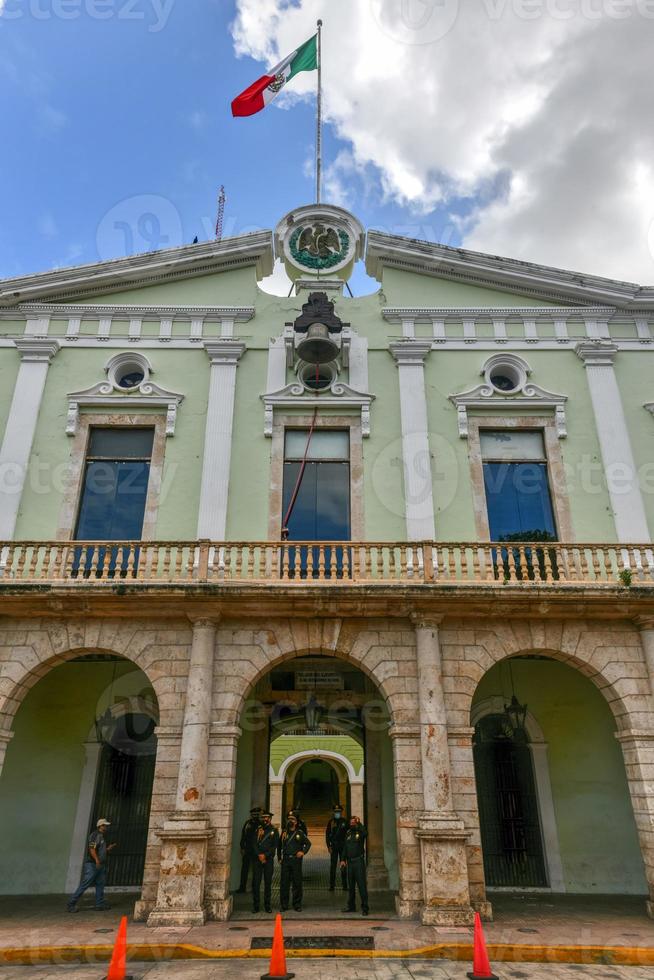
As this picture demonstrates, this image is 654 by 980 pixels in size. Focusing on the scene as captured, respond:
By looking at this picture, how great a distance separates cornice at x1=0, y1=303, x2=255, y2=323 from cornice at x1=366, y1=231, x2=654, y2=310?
421 cm

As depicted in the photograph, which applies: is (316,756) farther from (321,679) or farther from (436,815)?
(436,815)

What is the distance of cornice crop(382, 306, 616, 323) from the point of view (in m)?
17.0

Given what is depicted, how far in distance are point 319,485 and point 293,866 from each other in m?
7.73

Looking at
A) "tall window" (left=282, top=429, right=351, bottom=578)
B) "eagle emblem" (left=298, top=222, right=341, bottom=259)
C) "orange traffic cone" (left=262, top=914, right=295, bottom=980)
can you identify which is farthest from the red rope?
"orange traffic cone" (left=262, top=914, right=295, bottom=980)

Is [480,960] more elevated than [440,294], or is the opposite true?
[440,294]

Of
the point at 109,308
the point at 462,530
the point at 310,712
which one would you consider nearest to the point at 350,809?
the point at 310,712

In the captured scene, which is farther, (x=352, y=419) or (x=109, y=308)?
(x=109, y=308)

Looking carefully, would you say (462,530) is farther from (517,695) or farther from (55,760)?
(55,760)

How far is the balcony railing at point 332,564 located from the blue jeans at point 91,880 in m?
4.96

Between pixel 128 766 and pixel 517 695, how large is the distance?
8673 mm

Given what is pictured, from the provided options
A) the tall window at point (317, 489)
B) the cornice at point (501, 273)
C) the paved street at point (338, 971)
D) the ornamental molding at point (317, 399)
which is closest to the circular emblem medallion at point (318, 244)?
the cornice at point (501, 273)

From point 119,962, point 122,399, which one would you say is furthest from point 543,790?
point 122,399

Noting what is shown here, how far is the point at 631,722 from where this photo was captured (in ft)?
37.8

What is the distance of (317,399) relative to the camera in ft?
52.1
